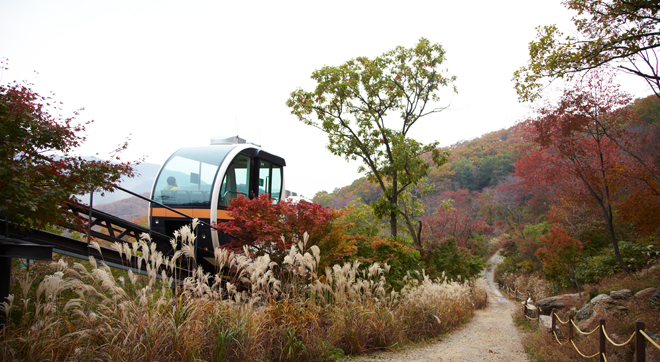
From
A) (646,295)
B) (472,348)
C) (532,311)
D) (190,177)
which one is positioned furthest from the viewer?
(532,311)

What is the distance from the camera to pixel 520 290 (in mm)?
17516

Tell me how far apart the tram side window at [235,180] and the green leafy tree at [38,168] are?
11.9 feet

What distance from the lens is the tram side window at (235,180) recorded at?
26.8 ft

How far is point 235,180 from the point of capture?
8.61 m

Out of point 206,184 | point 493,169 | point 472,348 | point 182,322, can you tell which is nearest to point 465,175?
point 493,169

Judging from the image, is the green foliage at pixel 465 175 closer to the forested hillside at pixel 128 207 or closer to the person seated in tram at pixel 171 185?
the forested hillside at pixel 128 207

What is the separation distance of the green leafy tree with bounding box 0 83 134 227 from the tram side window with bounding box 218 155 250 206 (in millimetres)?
3624

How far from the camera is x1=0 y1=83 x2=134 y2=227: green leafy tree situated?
3131 millimetres

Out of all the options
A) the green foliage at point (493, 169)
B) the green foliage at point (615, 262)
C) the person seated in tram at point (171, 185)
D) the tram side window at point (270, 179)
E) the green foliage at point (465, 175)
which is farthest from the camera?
the green foliage at point (465, 175)

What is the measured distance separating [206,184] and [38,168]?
455 cm

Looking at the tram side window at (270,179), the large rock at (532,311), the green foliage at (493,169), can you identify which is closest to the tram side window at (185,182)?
the tram side window at (270,179)

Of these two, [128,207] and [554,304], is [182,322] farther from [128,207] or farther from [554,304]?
[128,207]

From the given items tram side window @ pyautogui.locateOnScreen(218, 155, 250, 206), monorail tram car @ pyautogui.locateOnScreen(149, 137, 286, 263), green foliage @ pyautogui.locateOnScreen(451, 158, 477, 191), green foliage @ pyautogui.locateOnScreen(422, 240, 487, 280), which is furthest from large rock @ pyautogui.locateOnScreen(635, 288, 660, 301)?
green foliage @ pyautogui.locateOnScreen(451, 158, 477, 191)

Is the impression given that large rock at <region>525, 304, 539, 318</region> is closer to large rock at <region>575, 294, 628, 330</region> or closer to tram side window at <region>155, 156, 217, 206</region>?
large rock at <region>575, 294, 628, 330</region>
